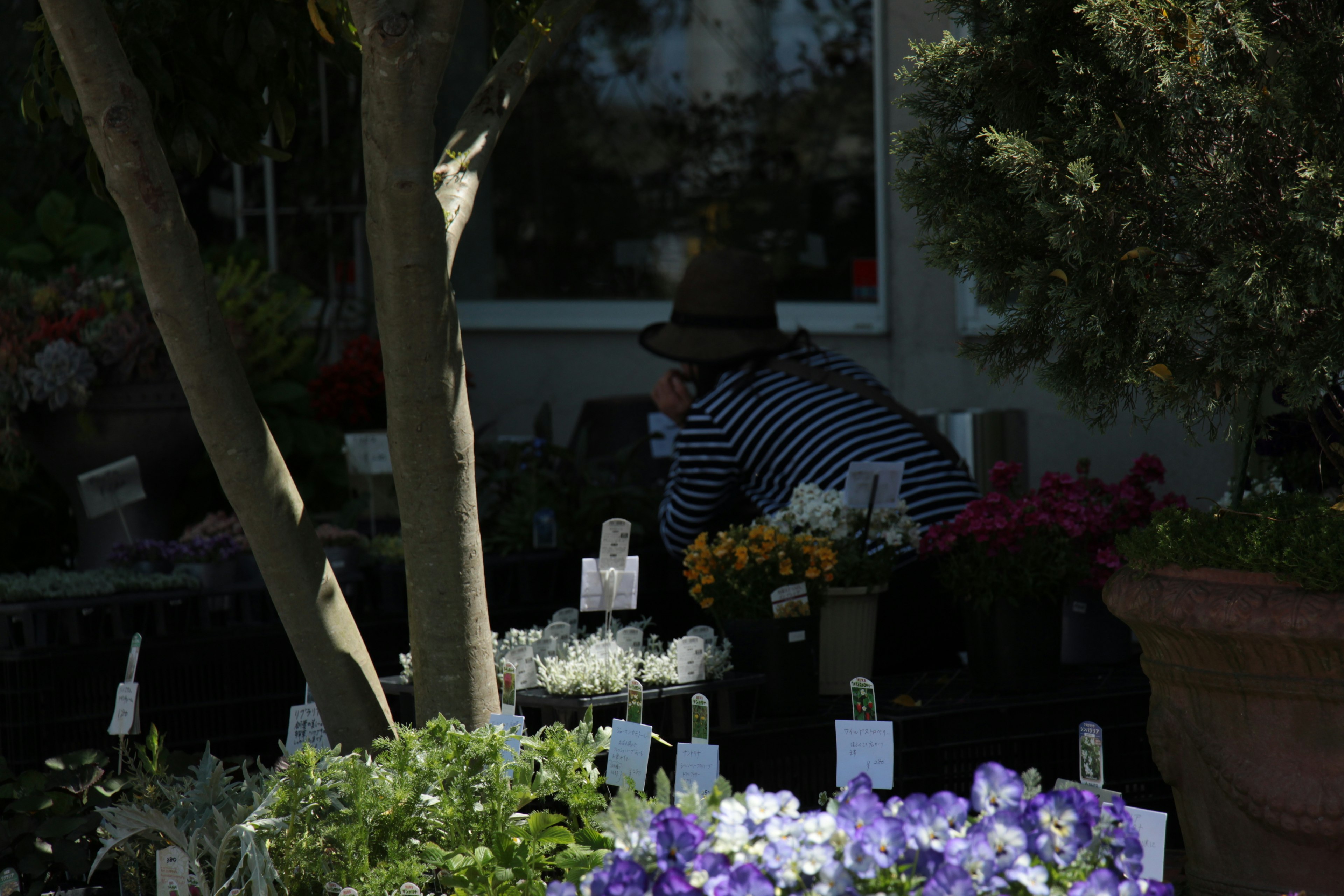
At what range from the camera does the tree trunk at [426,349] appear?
219 cm

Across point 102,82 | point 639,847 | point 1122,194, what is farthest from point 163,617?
point 1122,194

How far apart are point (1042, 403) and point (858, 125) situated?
63.4 inches

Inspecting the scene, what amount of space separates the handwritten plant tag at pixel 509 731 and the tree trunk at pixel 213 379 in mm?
262

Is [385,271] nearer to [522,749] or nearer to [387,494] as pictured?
[522,749]

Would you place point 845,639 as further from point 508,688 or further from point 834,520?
point 508,688

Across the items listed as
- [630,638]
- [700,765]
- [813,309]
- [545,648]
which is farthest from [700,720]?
[813,309]

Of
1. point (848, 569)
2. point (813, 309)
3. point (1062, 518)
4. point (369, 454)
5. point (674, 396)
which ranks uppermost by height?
point (813, 309)

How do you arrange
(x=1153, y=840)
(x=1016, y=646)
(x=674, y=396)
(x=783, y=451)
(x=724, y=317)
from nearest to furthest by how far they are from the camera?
(x=1153, y=840) → (x=1016, y=646) → (x=783, y=451) → (x=724, y=317) → (x=674, y=396)

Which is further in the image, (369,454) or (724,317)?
(369,454)

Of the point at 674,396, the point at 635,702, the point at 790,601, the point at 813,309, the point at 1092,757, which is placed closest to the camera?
the point at 1092,757

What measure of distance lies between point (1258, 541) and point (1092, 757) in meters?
0.46

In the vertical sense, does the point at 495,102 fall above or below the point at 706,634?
above

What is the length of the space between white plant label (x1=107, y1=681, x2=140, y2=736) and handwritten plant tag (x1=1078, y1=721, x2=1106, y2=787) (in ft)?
5.59

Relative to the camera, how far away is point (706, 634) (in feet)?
9.16
